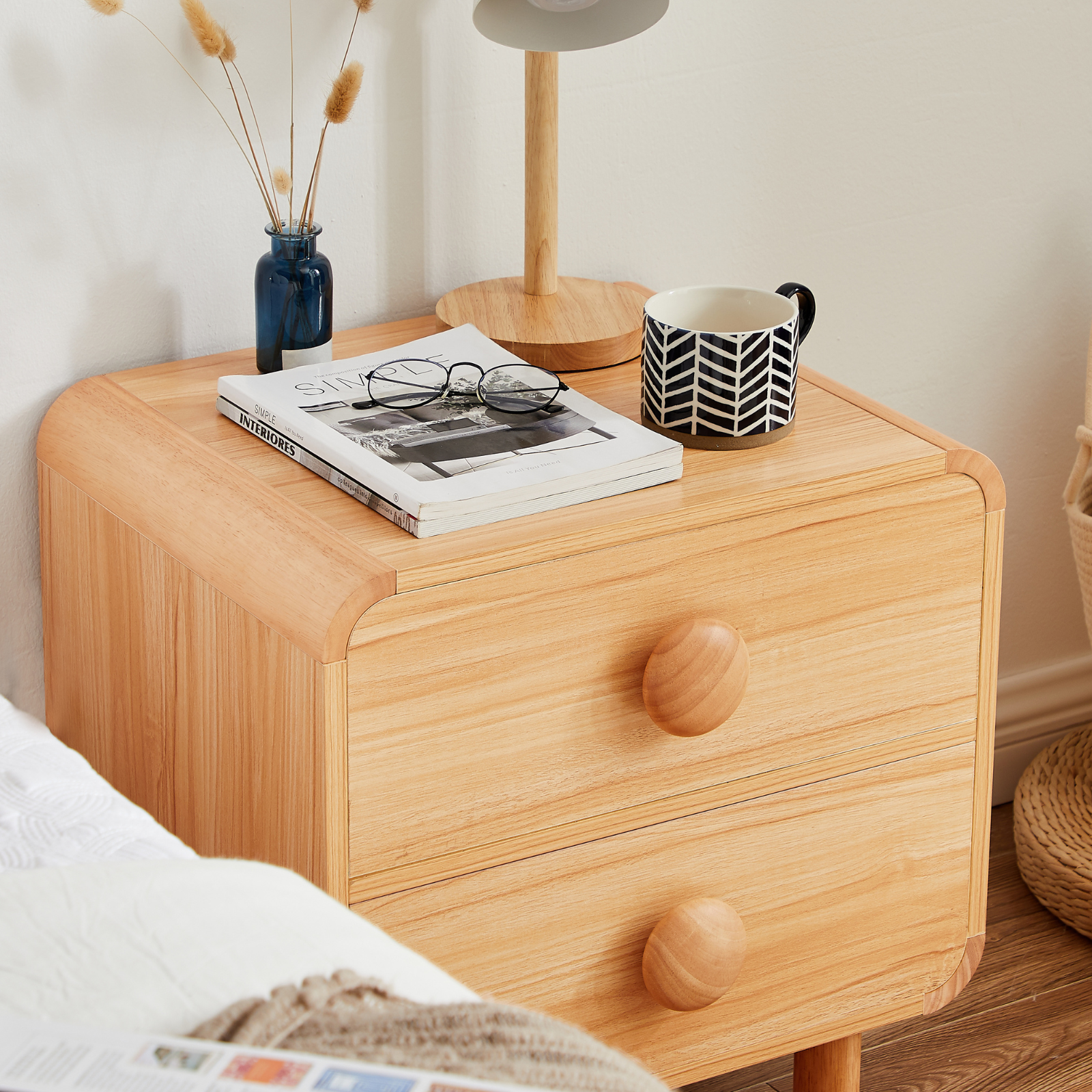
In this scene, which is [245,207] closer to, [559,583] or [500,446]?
[500,446]

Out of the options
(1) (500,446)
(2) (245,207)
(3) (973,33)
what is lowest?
(1) (500,446)

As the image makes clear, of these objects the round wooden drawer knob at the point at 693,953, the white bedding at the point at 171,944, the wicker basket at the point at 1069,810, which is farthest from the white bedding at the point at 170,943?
the wicker basket at the point at 1069,810

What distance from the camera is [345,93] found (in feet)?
3.31

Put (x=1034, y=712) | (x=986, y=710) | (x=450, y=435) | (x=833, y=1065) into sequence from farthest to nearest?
(x=1034, y=712) < (x=833, y=1065) < (x=986, y=710) < (x=450, y=435)

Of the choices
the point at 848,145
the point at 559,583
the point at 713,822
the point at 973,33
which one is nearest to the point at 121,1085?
the point at 559,583

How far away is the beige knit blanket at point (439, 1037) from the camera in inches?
16.8

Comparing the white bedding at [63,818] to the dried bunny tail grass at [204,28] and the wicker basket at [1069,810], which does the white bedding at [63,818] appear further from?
the wicker basket at [1069,810]

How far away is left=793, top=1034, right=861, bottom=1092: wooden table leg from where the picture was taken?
3.68ft

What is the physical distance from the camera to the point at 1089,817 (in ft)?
4.87

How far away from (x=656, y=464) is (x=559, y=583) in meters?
0.11

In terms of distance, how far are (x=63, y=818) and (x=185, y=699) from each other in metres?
0.28

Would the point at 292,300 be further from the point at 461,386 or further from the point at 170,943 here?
the point at 170,943

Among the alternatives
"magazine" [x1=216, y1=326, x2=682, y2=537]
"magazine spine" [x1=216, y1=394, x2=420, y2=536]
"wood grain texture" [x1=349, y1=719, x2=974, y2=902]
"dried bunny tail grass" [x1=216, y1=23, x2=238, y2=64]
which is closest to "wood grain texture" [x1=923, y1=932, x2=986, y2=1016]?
"wood grain texture" [x1=349, y1=719, x2=974, y2=902]

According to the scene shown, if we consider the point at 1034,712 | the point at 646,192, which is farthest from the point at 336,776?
the point at 1034,712
